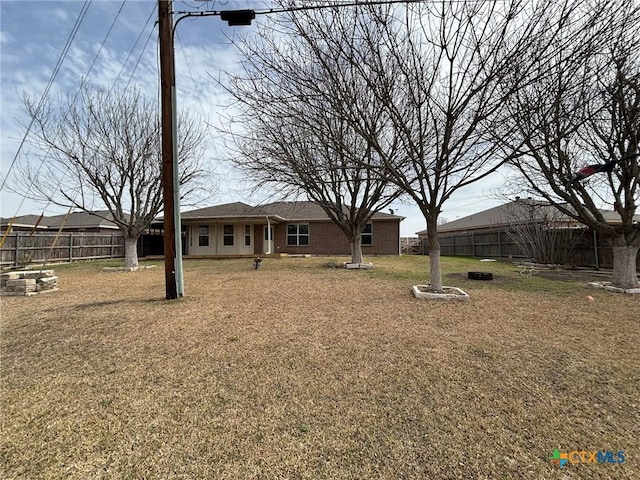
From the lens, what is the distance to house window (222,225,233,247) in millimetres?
19953

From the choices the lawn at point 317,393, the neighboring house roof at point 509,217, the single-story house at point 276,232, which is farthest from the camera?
the single-story house at point 276,232

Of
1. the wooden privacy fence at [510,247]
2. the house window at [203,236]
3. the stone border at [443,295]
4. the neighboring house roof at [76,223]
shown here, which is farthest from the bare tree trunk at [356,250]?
the neighboring house roof at [76,223]

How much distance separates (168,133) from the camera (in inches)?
262

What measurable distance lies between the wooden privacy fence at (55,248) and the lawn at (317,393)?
11.1 meters

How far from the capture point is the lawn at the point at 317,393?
200cm

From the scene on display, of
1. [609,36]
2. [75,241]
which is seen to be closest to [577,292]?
[609,36]

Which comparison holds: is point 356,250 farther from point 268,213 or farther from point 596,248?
point 596,248

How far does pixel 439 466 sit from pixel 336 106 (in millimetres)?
6310

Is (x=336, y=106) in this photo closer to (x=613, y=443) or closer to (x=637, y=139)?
(x=613, y=443)

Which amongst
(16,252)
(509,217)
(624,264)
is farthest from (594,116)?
(16,252)

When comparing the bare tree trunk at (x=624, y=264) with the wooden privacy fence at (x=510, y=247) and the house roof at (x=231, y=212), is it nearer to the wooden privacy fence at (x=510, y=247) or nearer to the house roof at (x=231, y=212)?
the wooden privacy fence at (x=510, y=247)

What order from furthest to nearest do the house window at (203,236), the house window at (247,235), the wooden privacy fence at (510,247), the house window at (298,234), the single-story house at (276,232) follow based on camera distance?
the house window at (298,234) < the house window at (203,236) < the house window at (247,235) < the single-story house at (276,232) < the wooden privacy fence at (510,247)

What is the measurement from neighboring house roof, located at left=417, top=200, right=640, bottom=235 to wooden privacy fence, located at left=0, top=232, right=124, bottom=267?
21.0 meters

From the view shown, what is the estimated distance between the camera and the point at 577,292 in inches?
301
